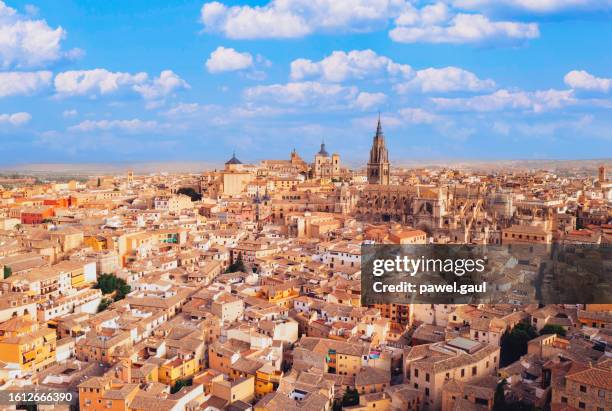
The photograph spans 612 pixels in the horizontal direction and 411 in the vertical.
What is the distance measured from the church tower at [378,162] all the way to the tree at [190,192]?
1356cm

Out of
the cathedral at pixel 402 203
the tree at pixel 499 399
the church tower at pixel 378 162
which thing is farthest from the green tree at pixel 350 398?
the church tower at pixel 378 162

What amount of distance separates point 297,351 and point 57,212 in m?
22.8

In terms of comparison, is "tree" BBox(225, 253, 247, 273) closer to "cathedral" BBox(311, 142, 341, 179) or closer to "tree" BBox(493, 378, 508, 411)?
"tree" BBox(493, 378, 508, 411)

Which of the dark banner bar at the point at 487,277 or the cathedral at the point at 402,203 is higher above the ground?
the cathedral at the point at 402,203

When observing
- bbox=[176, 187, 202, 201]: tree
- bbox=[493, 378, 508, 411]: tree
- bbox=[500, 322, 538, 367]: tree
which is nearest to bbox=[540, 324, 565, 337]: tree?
bbox=[500, 322, 538, 367]: tree

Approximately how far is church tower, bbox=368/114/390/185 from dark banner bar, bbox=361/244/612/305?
2093 centimetres

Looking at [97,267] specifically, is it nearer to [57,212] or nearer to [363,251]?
[363,251]

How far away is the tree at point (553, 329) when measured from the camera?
16700 millimetres

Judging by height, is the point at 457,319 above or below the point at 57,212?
below

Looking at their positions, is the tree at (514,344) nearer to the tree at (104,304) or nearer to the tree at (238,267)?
the tree at (238,267)

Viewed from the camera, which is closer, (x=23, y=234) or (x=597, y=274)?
(x=597, y=274)

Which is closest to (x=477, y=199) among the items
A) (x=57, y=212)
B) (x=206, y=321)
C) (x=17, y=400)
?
(x=206, y=321)

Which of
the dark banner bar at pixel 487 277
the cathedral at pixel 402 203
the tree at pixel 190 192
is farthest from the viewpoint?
the tree at pixel 190 192

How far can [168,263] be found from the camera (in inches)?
933
